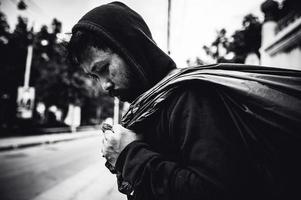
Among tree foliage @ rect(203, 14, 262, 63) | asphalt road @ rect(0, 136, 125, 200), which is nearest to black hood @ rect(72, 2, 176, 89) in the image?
asphalt road @ rect(0, 136, 125, 200)

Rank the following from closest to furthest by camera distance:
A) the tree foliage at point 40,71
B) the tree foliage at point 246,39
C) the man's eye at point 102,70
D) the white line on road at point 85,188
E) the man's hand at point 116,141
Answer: the man's hand at point 116,141 < the man's eye at point 102,70 < the white line on road at point 85,188 < the tree foliage at point 246,39 < the tree foliage at point 40,71

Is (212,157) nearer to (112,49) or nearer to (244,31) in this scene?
(112,49)

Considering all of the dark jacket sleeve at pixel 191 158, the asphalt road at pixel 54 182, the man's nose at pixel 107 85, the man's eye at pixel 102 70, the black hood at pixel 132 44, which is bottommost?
the asphalt road at pixel 54 182

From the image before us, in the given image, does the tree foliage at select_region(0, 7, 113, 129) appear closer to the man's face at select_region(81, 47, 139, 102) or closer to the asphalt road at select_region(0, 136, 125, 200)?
the asphalt road at select_region(0, 136, 125, 200)

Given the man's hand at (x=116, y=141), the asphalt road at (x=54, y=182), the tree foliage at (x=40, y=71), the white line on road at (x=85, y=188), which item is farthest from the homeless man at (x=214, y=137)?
the tree foliage at (x=40, y=71)

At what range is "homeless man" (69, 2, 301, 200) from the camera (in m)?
0.85

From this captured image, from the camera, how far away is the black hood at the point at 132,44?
1413 millimetres

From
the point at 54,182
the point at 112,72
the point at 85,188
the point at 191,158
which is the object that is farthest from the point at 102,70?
the point at 54,182

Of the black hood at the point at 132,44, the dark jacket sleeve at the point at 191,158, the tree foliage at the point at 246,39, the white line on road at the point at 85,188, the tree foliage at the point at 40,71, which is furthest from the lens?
the tree foliage at the point at 40,71

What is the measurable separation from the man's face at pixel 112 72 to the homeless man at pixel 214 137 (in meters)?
0.28

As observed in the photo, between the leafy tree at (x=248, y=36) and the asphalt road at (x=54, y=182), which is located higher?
the leafy tree at (x=248, y=36)

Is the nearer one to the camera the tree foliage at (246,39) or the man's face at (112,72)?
the man's face at (112,72)

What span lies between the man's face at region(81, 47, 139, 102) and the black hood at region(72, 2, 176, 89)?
5 cm

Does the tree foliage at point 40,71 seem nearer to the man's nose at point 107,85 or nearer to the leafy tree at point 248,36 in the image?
the leafy tree at point 248,36
